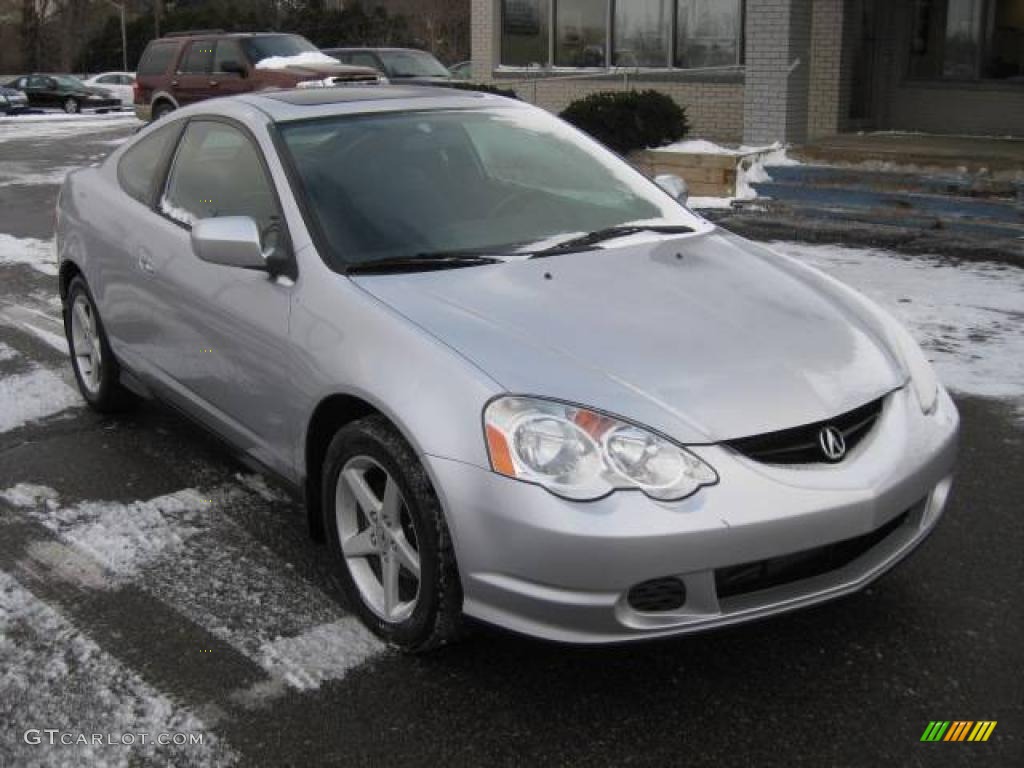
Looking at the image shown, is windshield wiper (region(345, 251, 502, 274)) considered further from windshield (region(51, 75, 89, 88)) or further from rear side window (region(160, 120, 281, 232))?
windshield (region(51, 75, 89, 88))

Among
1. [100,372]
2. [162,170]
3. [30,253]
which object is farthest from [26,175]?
[162,170]

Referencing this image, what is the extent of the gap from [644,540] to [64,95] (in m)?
41.2

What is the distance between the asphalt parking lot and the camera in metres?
2.96

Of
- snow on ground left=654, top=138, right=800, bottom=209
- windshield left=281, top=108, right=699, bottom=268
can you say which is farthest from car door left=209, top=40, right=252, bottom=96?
windshield left=281, top=108, right=699, bottom=268

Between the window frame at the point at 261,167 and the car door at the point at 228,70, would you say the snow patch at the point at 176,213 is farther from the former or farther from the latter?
the car door at the point at 228,70

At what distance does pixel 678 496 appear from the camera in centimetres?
286

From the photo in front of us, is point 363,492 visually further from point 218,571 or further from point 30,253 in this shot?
point 30,253

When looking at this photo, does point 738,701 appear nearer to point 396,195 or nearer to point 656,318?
point 656,318

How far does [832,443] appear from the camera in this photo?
10.1 ft

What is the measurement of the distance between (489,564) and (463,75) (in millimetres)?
23112

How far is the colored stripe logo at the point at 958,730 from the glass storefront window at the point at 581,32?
1607 centimetres

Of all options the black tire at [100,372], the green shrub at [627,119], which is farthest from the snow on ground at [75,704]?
the green shrub at [627,119]

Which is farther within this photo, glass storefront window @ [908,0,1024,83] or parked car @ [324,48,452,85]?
parked car @ [324,48,452,85]

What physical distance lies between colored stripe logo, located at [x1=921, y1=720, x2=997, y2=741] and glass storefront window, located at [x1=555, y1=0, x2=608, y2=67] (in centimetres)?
1607
